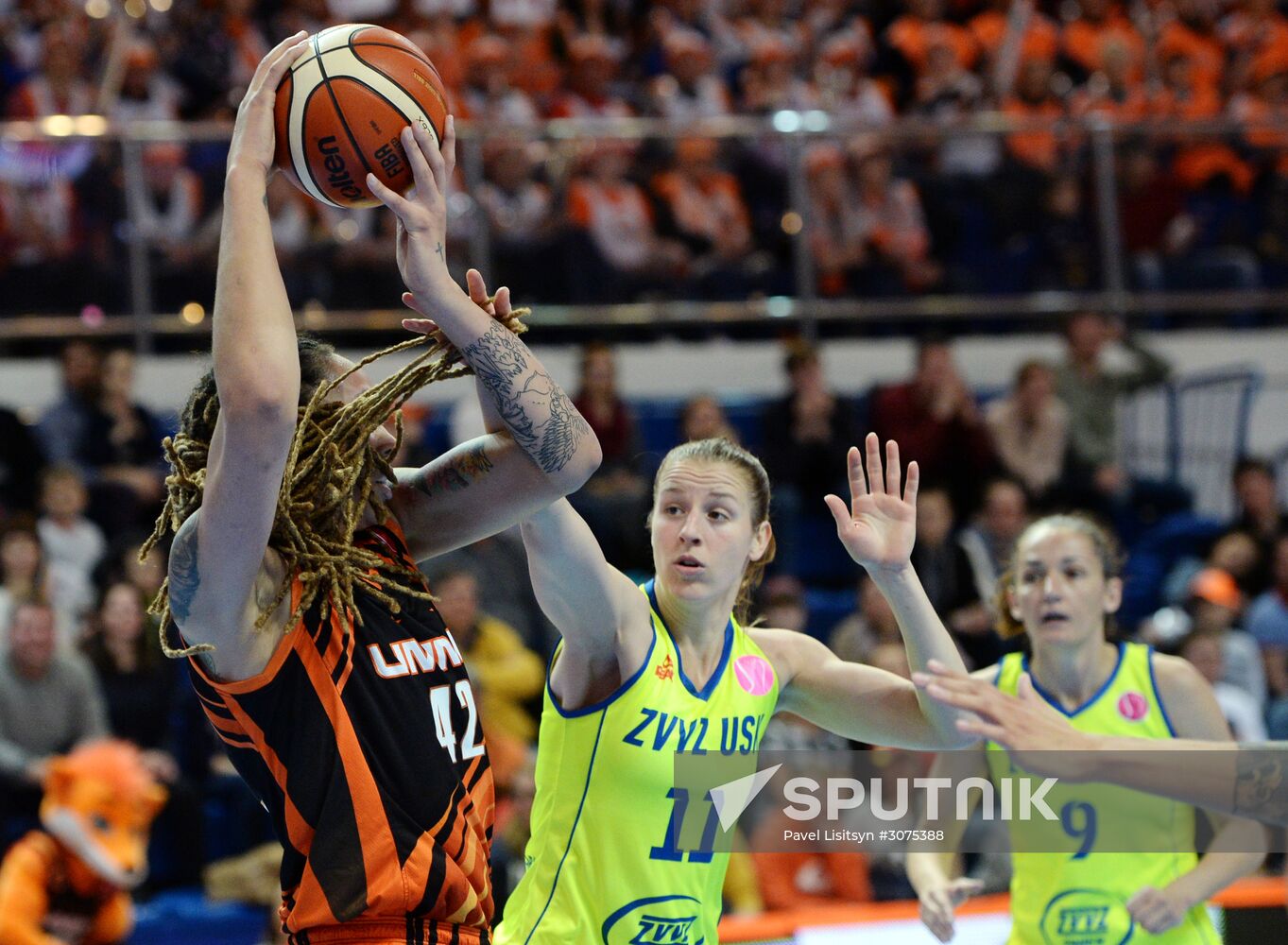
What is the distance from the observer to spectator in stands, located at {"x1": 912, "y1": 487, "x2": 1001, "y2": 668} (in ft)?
28.3

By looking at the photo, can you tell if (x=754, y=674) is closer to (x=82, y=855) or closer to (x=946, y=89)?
(x=82, y=855)

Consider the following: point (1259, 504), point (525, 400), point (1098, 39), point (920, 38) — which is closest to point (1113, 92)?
point (1098, 39)

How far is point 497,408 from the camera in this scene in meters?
3.00

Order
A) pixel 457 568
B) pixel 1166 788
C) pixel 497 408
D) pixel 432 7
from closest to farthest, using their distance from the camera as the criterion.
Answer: pixel 497 408 < pixel 1166 788 < pixel 457 568 < pixel 432 7

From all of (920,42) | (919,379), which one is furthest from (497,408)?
(920,42)

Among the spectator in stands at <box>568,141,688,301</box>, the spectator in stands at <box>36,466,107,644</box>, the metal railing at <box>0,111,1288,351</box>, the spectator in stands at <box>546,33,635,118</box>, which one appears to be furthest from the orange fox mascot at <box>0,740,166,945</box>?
the spectator in stands at <box>546,33,635,118</box>

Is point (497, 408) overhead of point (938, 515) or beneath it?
beneath

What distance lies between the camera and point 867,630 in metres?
8.39

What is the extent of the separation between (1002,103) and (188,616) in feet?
33.0

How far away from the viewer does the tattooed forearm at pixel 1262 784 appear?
3.47 metres

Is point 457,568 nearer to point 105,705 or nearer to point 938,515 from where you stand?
point 105,705

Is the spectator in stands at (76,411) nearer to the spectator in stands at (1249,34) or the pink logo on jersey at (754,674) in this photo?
the pink logo on jersey at (754,674)

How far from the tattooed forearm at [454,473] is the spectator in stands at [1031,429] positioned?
276 inches

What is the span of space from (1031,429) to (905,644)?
21.8 ft
